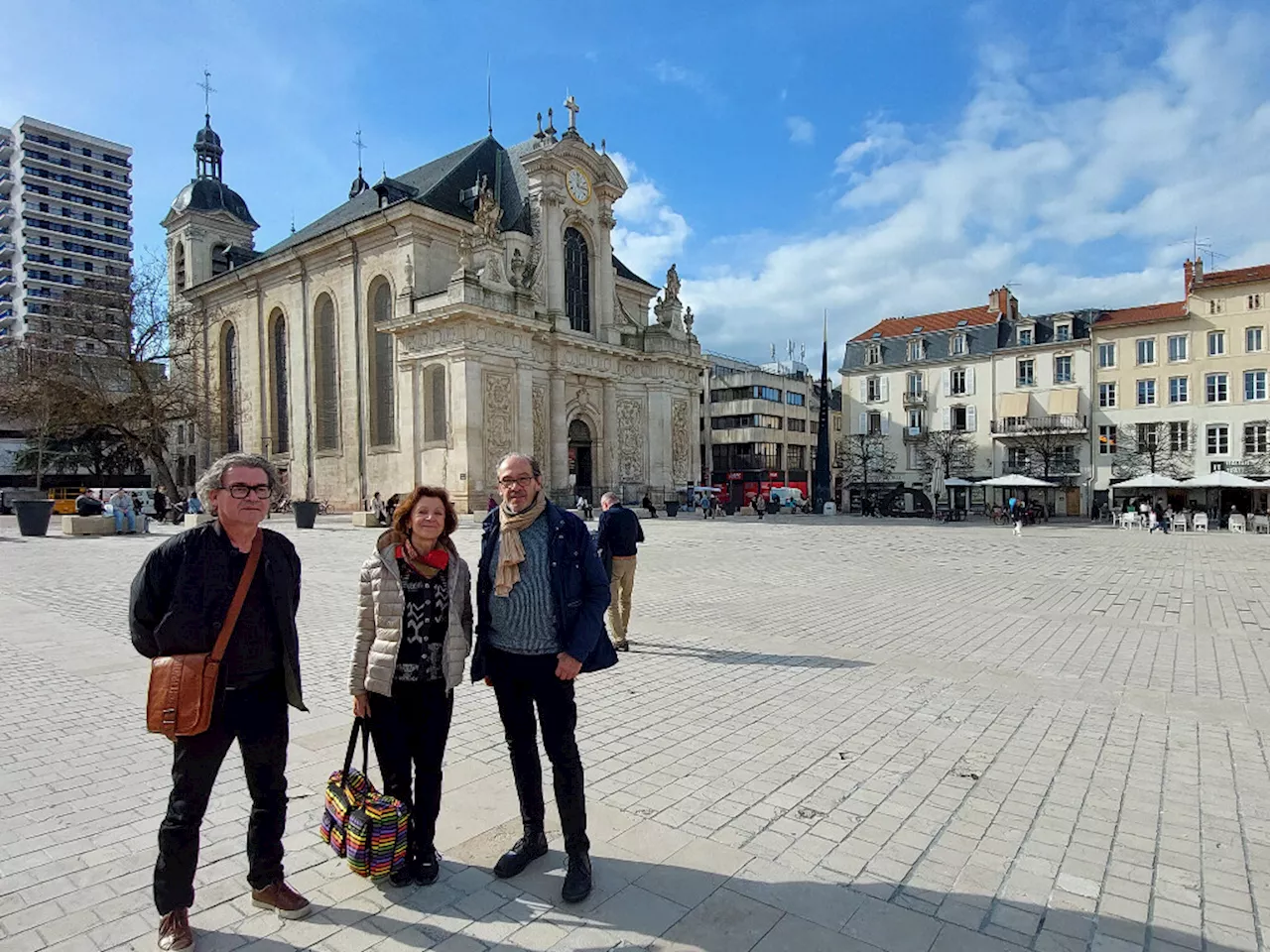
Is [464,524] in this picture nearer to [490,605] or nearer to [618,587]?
[618,587]

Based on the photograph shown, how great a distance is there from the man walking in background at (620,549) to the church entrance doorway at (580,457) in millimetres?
32934

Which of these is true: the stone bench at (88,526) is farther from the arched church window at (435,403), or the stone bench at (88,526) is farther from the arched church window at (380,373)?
the arched church window at (380,373)

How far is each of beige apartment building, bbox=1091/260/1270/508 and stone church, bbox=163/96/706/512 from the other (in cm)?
2456

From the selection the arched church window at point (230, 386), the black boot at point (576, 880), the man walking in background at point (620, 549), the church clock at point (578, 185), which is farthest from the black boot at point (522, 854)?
the arched church window at point (230, 386)

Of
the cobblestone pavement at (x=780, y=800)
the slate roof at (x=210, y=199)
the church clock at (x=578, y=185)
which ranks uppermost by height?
the slate roof at (x=210, y=199)

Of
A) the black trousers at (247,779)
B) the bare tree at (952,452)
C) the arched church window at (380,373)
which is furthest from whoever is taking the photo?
the bare tree at (952,452)

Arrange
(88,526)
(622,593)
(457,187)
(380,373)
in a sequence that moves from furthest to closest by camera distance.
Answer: (457,187)
(380,373)
(88,526)
(622,593)

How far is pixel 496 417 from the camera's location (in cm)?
3591

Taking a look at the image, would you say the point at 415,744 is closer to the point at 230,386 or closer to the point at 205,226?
the point at 230,386

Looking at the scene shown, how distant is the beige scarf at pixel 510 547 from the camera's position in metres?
3.38

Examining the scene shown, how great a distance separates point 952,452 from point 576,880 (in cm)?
5230

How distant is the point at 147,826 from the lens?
393 centimetres

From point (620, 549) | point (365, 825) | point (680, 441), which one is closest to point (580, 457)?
point (680, 441)

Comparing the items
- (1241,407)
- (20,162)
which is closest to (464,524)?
(1241,407)
